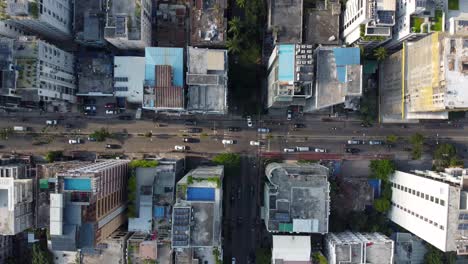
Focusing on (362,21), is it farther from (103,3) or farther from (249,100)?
(103,3)

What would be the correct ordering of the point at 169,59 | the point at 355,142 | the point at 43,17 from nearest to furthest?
the point at 43,17, the point at 169,59, the point at 355,142

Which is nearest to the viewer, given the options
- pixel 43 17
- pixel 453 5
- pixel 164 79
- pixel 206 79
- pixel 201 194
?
pixel 201 194

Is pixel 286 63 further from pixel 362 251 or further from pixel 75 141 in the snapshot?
pixel 75 141

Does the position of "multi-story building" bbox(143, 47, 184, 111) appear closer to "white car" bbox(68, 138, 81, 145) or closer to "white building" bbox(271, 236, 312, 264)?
"white car" bbox(68, 138, 81, 145)

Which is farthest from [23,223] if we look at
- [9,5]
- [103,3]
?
[103,3]

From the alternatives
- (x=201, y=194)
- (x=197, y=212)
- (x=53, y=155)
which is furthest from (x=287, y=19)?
(x=53, y=155)

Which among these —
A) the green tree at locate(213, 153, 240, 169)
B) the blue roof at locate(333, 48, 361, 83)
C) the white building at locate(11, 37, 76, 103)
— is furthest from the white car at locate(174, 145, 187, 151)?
the blue roof at locate(333, 48, 361, 83)
